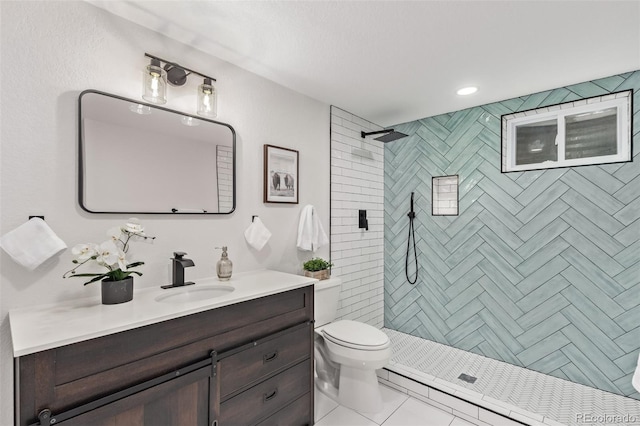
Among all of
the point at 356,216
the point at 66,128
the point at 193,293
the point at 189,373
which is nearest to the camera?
the point at 189,373

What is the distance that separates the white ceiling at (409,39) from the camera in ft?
5.22

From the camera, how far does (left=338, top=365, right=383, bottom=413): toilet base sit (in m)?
2.24

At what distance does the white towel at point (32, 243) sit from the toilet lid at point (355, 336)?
5.60ft

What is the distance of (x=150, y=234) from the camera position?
1752mm

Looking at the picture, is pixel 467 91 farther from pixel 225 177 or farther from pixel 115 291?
pixel 115 291

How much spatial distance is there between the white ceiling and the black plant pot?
1.39 meters

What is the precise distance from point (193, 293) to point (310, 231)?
107 cm

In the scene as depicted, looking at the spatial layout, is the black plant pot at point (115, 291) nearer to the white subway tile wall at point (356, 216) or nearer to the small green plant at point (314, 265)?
the small green plant at point (314, 265)

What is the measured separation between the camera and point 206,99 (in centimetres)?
192

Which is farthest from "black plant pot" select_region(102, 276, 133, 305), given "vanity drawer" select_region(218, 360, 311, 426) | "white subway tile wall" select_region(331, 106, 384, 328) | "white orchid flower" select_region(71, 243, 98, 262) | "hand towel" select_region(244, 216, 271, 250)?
"white subway tile wall" select_region(331, 106, 384, 328)

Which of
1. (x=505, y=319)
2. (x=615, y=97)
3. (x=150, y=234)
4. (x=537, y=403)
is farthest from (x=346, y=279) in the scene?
(x=615, y=97)

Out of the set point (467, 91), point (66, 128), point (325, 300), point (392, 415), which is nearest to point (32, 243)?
point (66, 128)

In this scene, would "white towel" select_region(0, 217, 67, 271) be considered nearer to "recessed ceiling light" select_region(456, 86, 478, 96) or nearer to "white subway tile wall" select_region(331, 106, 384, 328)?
"white subway tile wall" select_region(331, 106, 384, 328)

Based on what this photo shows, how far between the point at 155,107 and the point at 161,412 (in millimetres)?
1546
